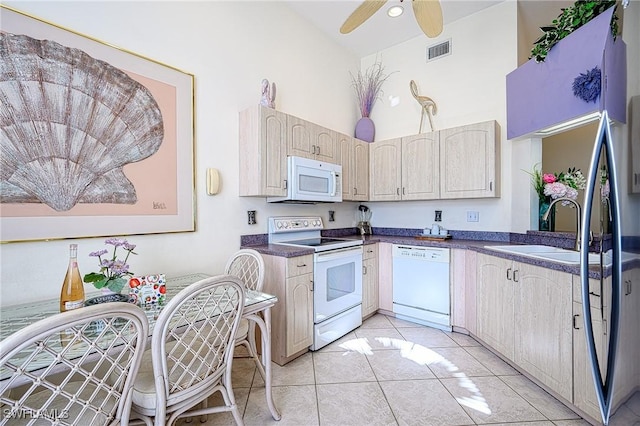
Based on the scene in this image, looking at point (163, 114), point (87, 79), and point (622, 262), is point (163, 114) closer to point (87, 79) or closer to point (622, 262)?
point (87, 79)

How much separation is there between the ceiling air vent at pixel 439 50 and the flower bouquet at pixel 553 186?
1.71 meters

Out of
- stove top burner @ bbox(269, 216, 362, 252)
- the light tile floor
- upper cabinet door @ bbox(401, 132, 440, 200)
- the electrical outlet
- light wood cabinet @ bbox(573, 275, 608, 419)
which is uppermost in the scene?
upper cabinet door @ bbox(401, 132, 440, 200)

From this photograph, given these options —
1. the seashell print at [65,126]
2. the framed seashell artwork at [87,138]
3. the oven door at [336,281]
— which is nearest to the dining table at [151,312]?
the framed seashell artwork at [87,138]

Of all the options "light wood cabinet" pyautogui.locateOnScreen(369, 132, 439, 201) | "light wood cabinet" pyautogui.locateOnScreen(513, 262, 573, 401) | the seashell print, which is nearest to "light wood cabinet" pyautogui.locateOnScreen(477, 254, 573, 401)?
"light wood cabinet" pyautogui.locateOnScreen(513, 262, 573, 401)

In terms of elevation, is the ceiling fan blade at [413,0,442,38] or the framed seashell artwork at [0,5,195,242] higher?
the ceiling fan blade at [413,0,442,38]

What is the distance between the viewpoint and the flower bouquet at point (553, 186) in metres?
2.41

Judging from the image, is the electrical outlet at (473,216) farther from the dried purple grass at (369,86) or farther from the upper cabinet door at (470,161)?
the dried purple grass at (369,86)

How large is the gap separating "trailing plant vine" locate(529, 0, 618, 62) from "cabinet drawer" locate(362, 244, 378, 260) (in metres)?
2.25

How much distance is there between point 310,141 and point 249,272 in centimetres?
139

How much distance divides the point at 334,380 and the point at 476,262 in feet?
5.34

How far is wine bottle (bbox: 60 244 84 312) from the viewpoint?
1239mm

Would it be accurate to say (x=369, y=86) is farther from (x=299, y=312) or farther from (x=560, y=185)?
(x=299, y=312)

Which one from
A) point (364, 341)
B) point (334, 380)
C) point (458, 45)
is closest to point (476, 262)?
point (364, 341)

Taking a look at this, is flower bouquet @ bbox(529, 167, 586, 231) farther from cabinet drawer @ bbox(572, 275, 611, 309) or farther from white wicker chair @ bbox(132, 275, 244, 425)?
white wicker chair @ bbox(132, 275, 244, 425)
